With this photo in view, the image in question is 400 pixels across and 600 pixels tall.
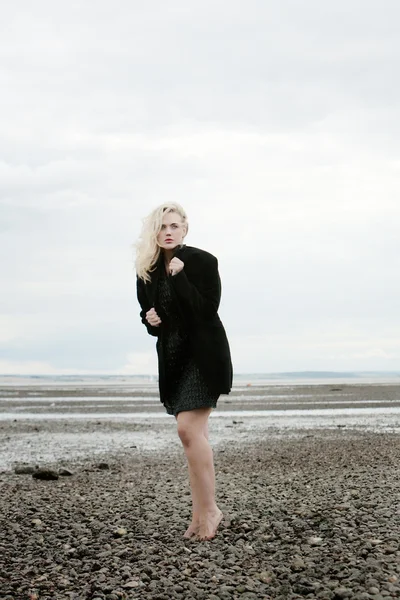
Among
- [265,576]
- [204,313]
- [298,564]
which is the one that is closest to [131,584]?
[265,576]

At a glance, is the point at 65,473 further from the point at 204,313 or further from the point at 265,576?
the point at 265,576

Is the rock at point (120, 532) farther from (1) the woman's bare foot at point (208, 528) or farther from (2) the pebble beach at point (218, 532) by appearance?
(1) the woman's bare foot at point (208, 528)

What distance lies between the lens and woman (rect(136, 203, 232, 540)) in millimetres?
5559

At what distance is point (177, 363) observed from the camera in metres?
5.73

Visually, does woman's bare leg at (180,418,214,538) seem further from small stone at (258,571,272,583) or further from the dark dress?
small stone at (258,571,272,583)

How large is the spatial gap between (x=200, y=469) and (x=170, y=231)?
1.97m

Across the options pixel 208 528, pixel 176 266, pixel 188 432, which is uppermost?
pixel 176 266

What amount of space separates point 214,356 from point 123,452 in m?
9.11

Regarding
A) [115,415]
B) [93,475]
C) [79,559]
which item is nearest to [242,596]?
[79,559]

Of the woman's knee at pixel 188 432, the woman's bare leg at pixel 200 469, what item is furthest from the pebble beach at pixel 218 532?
the woman's knee at pixel 188 432

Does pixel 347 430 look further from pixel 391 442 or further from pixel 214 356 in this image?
pixel 214 356

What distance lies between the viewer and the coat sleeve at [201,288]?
549cm

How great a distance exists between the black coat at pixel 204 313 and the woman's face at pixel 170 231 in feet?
0.35

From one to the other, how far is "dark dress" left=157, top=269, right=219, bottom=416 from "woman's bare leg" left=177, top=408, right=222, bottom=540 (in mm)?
113
